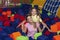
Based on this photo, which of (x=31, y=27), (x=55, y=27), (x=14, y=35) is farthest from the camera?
(x=55, y=27)

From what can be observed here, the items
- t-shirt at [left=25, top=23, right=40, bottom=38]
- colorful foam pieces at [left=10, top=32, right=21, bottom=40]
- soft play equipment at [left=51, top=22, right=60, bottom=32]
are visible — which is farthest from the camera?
soft play equipment at [left=51, top=22, right=60, bottom=32]

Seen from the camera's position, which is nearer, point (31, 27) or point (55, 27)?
point (31, 27)

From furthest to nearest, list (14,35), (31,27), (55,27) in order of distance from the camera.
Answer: (55,27) → (31,27) → (14,35)

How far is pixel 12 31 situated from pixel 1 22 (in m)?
0.45

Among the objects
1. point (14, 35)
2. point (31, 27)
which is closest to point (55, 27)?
point (31, 27)

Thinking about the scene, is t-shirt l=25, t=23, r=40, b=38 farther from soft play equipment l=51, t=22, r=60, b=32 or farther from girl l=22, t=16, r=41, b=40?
soft play equipment l=51, t=22, r=60, b=32

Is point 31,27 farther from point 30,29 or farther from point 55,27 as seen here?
point 55,27

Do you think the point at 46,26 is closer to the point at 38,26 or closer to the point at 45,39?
the point at 38,26

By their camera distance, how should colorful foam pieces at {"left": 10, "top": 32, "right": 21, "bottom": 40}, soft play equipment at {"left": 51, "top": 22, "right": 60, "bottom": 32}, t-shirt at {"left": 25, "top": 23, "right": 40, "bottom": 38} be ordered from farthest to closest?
1. soft play equipment at {"left": 51, "top": 22, "right": 60, "bottom": 32}
2. t-shirt at {"left": 25, "top": 23, "right": 40, "bottom": 38}
3. colorful foam pieces at {"left": 10, "top": 32, "right": 21, "bottom": 40}

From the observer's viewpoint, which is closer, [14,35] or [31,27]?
[14,35]

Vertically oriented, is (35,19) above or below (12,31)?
above

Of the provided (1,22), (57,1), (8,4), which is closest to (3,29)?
(1,22)

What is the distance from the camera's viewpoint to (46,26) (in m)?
2.68

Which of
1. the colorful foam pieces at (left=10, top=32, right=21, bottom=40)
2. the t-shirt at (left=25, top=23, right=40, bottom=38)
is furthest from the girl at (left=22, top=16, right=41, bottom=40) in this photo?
the colorful foam pieces at (left=10, top=32, right=21, bottom=40)
